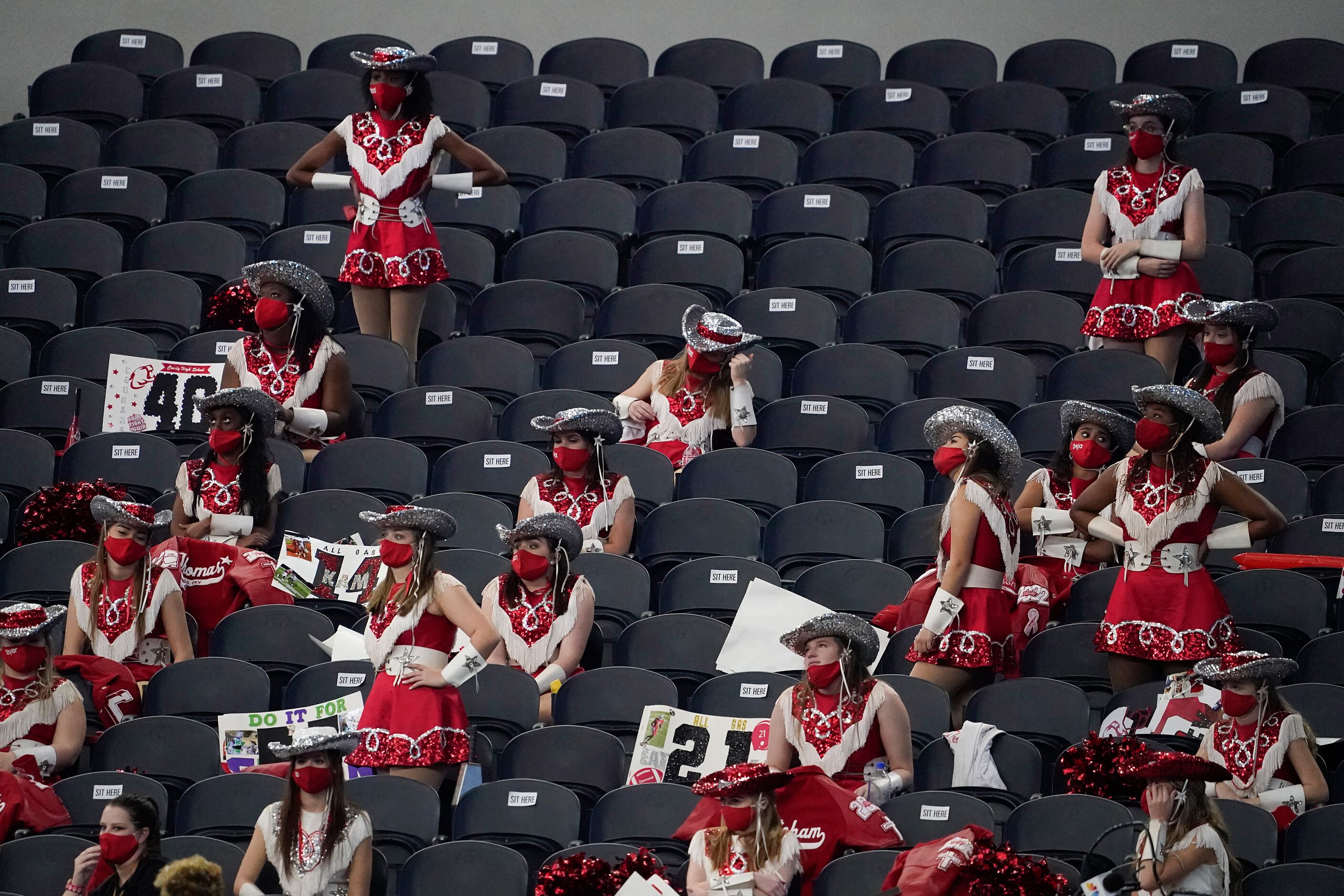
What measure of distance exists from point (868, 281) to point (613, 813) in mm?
3911

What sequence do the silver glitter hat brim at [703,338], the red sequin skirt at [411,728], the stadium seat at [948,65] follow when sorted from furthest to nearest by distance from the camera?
the stadium seat at [948,65], the silver glitter hat brim at [703,338], the red sequin skirt at [411,728]

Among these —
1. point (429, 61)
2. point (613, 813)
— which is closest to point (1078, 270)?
point (429, 61)

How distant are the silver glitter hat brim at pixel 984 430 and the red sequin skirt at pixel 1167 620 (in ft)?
1.90

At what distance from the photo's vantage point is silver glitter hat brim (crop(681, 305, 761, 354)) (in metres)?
8.26

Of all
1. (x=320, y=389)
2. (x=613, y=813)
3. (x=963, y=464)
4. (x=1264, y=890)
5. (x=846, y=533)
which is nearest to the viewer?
(x=1264, y=890)

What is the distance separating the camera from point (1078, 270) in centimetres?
936

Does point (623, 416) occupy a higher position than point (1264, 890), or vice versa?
point (623, 416)

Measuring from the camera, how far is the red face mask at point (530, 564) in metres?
7.21

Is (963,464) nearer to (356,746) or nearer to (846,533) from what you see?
(846,533)

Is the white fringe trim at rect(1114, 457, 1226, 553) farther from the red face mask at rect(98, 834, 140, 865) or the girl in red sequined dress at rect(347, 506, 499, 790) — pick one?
the red face mask at rect(98, 834, 140, 865)

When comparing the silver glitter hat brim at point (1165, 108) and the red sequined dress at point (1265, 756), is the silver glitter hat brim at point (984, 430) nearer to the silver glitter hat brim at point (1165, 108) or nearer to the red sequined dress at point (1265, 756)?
the red sequined dress at point (1265, 756)

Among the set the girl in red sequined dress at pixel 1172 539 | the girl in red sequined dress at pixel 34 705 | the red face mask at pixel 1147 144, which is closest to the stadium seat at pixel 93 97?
the girl in red sequined dress at pixel 34 705

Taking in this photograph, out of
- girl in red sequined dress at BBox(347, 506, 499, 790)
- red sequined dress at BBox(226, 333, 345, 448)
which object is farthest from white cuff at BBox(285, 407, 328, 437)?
girl in red sequined dress at BBox(347, 506, 499, 790)

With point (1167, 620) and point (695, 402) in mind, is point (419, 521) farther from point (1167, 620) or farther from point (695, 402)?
point (1167, 620)
